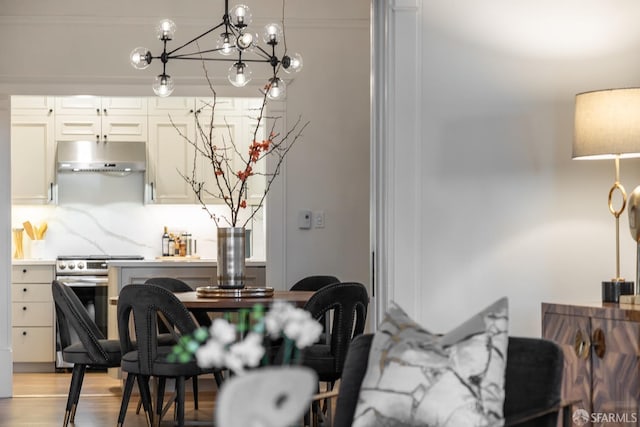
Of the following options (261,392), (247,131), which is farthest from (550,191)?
(247,131)

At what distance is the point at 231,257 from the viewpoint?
4.90m

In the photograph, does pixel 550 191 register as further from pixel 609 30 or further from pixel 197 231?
pixel 197 231

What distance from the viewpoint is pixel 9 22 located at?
625 cm

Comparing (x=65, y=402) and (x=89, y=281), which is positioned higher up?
(x=89, y=281)

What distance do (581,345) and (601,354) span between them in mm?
91

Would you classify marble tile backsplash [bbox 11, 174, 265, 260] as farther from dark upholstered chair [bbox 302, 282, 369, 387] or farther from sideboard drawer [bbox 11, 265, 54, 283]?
dark upholstered chair [bbox 302, 282, 369, 387]

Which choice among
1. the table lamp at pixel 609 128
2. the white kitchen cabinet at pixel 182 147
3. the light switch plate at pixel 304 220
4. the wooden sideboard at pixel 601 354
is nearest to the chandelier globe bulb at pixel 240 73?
the light switch plate at pixel 304 220

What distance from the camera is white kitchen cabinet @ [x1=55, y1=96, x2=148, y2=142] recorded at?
26.3 feet

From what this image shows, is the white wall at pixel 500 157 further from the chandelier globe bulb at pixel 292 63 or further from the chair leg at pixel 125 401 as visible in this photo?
the chair leg at pixel 125 401

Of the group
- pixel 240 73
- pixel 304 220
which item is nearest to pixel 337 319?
pixel 240 73

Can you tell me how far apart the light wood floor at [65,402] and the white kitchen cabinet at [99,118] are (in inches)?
82.4

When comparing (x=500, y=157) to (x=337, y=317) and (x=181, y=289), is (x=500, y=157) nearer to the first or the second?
(x=337, y=317)

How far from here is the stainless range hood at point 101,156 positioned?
8023 mm

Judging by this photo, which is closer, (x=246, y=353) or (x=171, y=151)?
(x=246, y=353)
